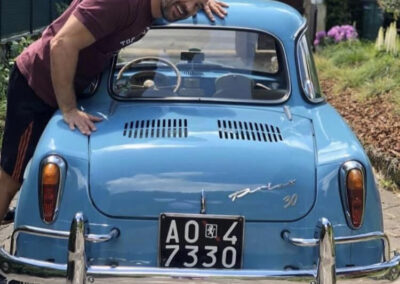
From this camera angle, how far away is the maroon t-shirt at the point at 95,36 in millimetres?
3822

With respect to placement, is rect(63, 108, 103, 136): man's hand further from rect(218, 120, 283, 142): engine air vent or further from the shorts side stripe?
rect(218, 120, 283, 142): engine air vent

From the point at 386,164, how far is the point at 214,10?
3296mm

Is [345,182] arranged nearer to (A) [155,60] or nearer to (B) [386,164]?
(A) [155,60]

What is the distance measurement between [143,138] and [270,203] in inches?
28.9

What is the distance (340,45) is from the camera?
556 inches

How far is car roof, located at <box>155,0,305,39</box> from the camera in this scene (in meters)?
4.52

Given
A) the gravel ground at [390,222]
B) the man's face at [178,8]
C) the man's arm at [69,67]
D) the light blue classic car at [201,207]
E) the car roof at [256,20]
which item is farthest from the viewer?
the gravel ground at [390,222]

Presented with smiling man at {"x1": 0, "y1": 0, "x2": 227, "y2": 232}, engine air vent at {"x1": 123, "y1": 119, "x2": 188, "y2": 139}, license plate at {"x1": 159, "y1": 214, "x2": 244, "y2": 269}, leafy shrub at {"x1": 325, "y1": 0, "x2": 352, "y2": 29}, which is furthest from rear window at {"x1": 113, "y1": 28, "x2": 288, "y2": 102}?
leafy shrub at {"x1": 325, "y1": 0, "x2": 352, "y2": 29}

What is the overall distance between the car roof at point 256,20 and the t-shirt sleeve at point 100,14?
24.7 inches

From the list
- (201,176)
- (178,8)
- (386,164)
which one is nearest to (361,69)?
(386,164)

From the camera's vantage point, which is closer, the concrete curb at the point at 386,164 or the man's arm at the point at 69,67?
the man's arm at the point at 69,67

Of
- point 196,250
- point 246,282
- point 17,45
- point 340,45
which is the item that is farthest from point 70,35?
point 340,45

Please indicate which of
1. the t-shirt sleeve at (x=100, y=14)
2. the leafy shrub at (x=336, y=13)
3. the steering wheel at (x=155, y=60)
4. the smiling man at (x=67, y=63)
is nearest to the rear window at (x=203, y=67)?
the steering wheel at (x=155, y=60)

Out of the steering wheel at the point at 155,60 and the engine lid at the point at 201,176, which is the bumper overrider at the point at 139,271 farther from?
the steering wheel at the point at 155,60
